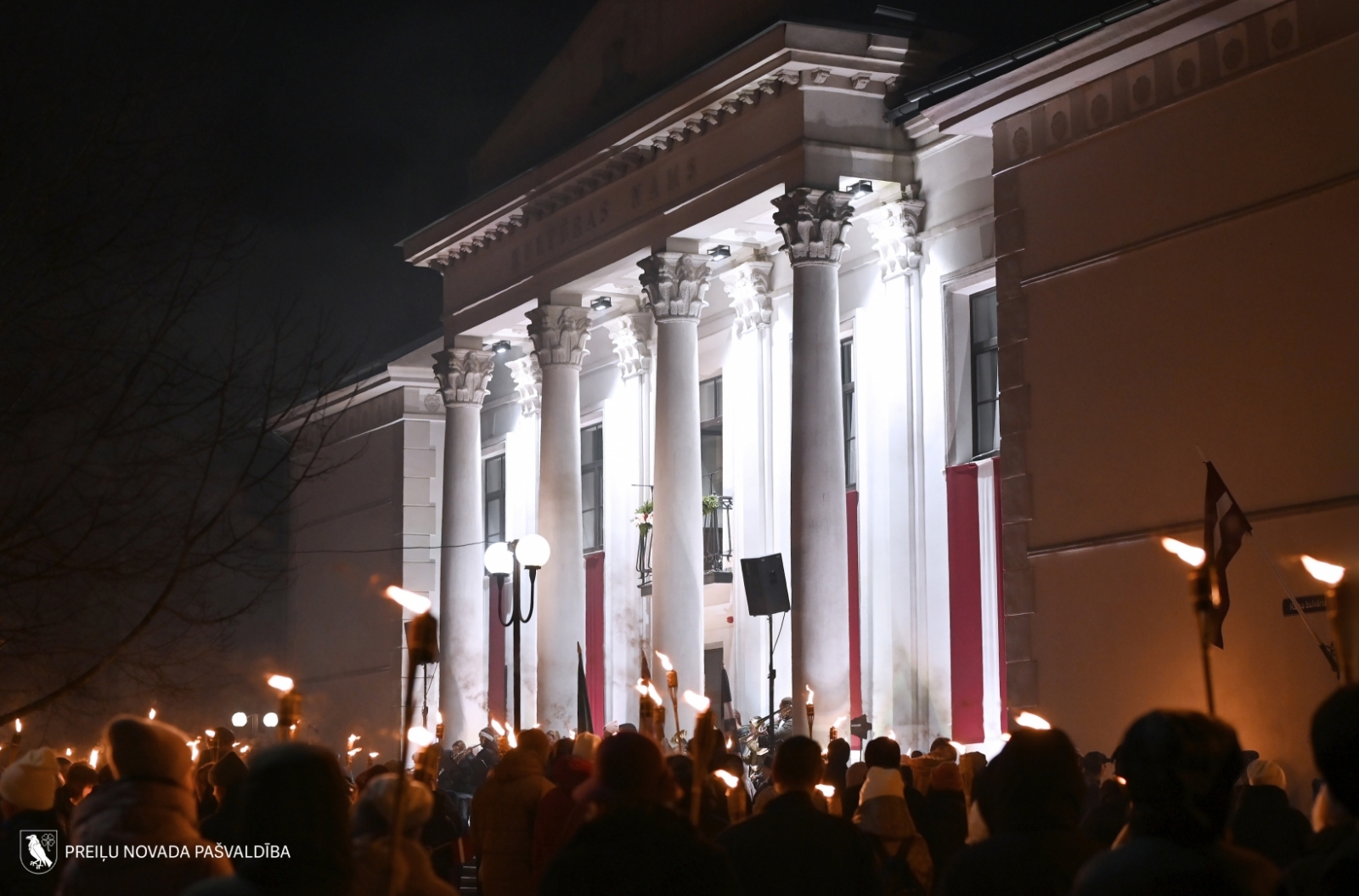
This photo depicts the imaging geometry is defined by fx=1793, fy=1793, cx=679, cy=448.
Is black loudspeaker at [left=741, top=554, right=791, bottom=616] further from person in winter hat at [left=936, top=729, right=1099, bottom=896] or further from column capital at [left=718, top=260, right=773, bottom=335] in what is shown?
person in winter hat at [left=936, top=729, right=1099, bottom=896]

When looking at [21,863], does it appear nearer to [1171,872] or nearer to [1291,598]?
[1171,872]

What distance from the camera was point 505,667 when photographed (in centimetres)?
3447

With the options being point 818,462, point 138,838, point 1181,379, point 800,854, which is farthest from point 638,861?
point 818,462

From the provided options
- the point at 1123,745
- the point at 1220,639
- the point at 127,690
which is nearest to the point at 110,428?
the point at 1123,745

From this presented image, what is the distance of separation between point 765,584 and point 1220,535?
723 centimetres

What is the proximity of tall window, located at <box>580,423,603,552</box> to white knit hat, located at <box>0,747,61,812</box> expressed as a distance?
24658 millimetres

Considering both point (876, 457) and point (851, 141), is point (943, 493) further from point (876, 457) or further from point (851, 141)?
point (851, 141)

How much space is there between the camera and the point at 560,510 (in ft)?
91.0

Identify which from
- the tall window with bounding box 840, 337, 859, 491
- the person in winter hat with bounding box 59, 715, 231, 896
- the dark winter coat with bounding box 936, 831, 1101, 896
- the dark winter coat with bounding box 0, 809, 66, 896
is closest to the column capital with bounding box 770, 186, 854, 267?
the tall window with bounding box 840, 337, 859, 491

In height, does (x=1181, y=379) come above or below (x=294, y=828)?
above

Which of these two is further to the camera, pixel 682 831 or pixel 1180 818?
pixel 682 831

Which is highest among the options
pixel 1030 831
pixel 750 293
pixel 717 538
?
pixel 750 293

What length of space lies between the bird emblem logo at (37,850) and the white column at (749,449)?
64.2ft

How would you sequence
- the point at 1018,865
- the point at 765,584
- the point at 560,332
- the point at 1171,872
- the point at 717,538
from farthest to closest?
the point at 560,332, the point at 717,538, the point at 765,584, the point at 1018,865, the point at 1171,872
